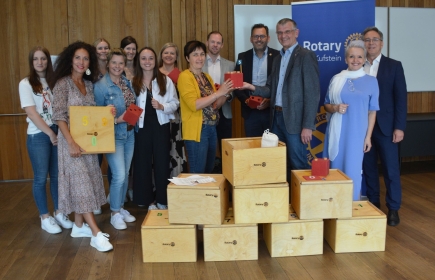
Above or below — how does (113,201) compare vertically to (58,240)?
above

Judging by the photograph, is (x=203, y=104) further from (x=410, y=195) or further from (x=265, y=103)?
(x=410, y=195)

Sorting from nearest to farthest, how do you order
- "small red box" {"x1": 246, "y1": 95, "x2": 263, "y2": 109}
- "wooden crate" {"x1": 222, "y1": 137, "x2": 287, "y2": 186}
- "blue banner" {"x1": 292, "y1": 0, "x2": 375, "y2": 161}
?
1. "wooden crate" {"x1": 222, "y1": 137, "x2": 287, "y2": 186}
2. "small red box" {"x1": 246, "y1": 95, "x2": 263, "y2": 109}
3. "blue banner" {"x1": 292, "y1": 0, "x2": 375, "y2": 161}

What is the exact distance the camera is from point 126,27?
566 centimetres

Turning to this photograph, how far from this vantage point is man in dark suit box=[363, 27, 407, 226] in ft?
12.6

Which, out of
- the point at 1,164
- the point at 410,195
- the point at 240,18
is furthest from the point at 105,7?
the point at 410,195

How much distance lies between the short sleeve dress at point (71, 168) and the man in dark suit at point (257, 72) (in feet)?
5.30

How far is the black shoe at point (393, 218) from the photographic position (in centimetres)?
389

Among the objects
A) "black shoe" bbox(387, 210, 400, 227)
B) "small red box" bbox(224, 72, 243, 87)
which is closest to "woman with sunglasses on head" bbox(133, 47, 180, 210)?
"small red box" bbox(224, 72, 243, 87)

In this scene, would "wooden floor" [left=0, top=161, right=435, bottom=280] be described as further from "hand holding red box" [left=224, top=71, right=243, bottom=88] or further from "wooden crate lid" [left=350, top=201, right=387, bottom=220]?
"hand holding red box" [left=224, top=71, right=243, bottom=88]

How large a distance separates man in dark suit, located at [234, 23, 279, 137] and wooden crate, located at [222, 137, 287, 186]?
1.18m

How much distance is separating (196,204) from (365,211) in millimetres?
1349

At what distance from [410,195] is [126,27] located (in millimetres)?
4057

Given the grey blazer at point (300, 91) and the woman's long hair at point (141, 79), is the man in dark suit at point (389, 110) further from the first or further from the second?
the woman's long hair at point (141, 79)

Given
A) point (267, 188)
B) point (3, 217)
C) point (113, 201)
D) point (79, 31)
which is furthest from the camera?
point (79, 31)
